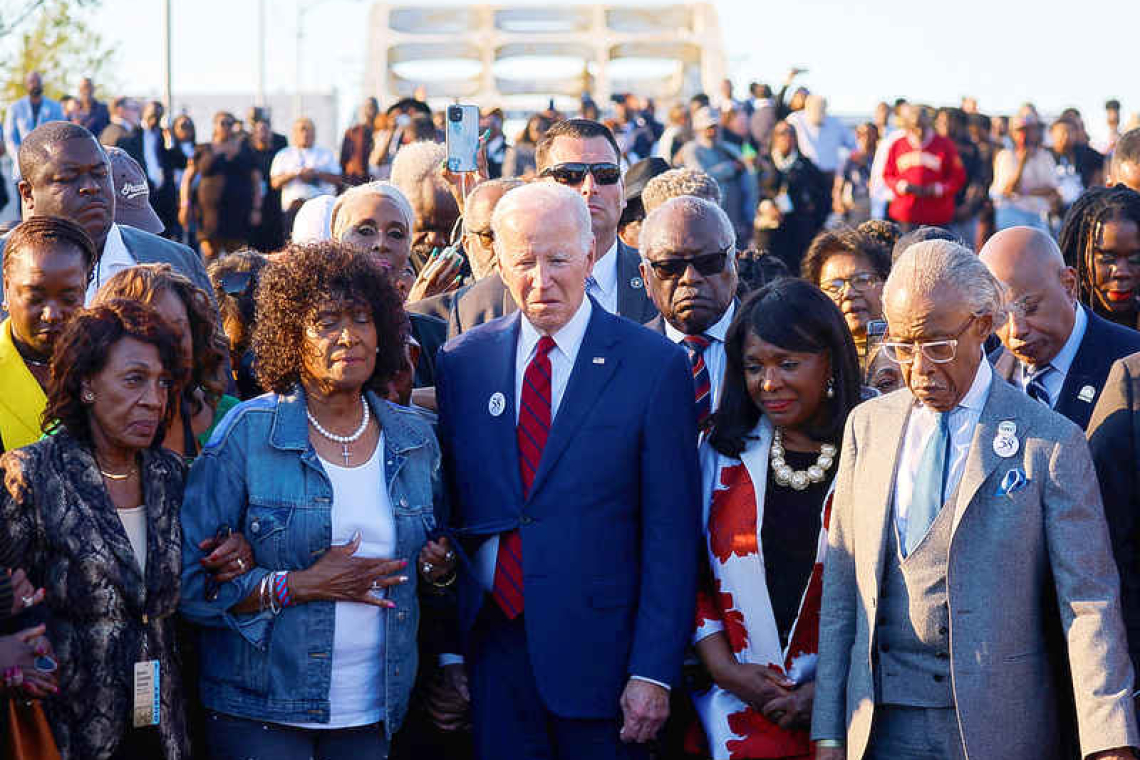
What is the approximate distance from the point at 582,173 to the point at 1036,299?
89.4 inches

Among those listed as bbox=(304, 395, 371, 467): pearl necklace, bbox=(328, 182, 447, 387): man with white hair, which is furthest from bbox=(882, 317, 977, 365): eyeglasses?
bbox=(328, 182, 447, 387): man with white hair

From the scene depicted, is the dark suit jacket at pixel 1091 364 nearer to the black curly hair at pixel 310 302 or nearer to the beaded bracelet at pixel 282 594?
the black curly hair at pixel 310 302

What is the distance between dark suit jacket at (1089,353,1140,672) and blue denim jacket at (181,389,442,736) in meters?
1.99

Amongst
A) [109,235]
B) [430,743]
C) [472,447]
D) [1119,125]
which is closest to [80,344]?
[472,447]

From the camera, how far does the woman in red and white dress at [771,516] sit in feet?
15.9

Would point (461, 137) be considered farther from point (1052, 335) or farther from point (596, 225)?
point (1052, 335)

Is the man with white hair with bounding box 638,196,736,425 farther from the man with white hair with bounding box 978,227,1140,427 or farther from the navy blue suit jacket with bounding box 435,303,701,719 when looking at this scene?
the man with white hair with bounding box 978,227,1140,427

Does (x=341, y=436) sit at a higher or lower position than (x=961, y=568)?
higher

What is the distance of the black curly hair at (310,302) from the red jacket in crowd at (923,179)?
32.3 ft

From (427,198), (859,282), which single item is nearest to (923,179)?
(427,198)

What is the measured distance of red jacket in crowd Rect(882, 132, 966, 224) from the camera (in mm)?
14047

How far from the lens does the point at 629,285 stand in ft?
23.0

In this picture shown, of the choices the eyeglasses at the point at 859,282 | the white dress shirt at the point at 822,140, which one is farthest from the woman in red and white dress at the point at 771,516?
the white dress shirt at the point at 822,140

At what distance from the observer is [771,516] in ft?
16.1
